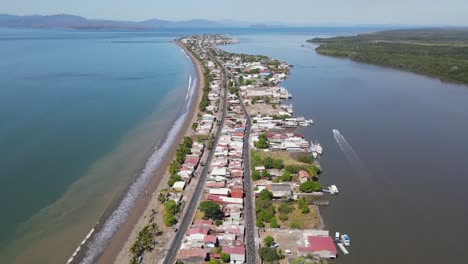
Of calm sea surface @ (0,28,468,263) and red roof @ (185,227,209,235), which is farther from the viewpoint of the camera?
calm sea surface @ (0,28,468,263)

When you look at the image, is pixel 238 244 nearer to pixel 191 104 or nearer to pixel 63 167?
pixel 63 167

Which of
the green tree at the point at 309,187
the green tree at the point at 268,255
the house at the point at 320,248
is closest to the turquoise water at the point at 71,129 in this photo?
the green tree at the point at 268,255

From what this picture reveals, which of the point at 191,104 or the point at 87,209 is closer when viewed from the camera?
the point at 87,209

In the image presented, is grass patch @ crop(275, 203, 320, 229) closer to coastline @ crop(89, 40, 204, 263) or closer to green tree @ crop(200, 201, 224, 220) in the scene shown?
green tree @ crop(200, 201, 224, 220)

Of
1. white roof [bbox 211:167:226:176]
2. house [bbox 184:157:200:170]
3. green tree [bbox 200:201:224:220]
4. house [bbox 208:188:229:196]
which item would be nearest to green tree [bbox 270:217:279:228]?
green tree [bbox 200:201:224:220]

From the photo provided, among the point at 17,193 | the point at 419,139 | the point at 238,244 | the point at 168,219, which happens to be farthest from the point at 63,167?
the point at 419,139

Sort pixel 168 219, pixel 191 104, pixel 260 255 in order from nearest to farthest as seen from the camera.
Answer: pixel 260 255, pixel 168 219, pixel 191 104

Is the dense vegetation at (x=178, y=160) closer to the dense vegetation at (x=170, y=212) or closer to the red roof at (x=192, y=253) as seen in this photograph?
the dense vegetation at (x=170, y=212)
